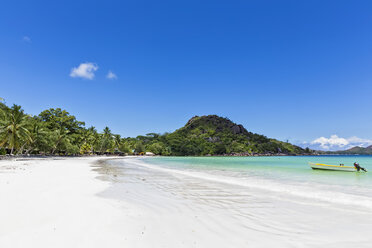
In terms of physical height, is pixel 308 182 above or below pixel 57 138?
below

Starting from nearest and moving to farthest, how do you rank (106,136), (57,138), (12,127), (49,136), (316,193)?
1. (316,193)
2. (12,127)
3. (49,136)
4. (57,138)
5. (106,136)

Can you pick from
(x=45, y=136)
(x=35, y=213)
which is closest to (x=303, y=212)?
(x=35, y=213)

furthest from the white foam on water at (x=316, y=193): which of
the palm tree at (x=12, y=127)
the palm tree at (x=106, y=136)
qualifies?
the palm tree at (x=106, y=136)

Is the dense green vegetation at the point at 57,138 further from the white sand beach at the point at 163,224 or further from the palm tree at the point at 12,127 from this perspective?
the white sand beach at the point at 163,224

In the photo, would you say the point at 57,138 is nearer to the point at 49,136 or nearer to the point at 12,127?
the point at 49,136

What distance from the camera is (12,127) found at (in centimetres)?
4047

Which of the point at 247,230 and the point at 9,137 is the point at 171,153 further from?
the point at 247,230

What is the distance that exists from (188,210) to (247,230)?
2293 millimetres

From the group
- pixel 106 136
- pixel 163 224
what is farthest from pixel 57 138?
pixel 163 224

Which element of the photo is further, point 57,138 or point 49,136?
point 57,138

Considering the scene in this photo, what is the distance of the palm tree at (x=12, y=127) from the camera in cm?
4049

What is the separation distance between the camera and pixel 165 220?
575cm

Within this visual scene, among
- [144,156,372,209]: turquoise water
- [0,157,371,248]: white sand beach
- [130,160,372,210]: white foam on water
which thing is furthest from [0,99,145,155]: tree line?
[130,160,372,210]: white foam on water

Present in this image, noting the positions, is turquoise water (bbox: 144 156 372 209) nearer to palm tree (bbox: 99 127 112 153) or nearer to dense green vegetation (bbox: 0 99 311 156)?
dense green vegetation (bbox: 0 99 311 156)
